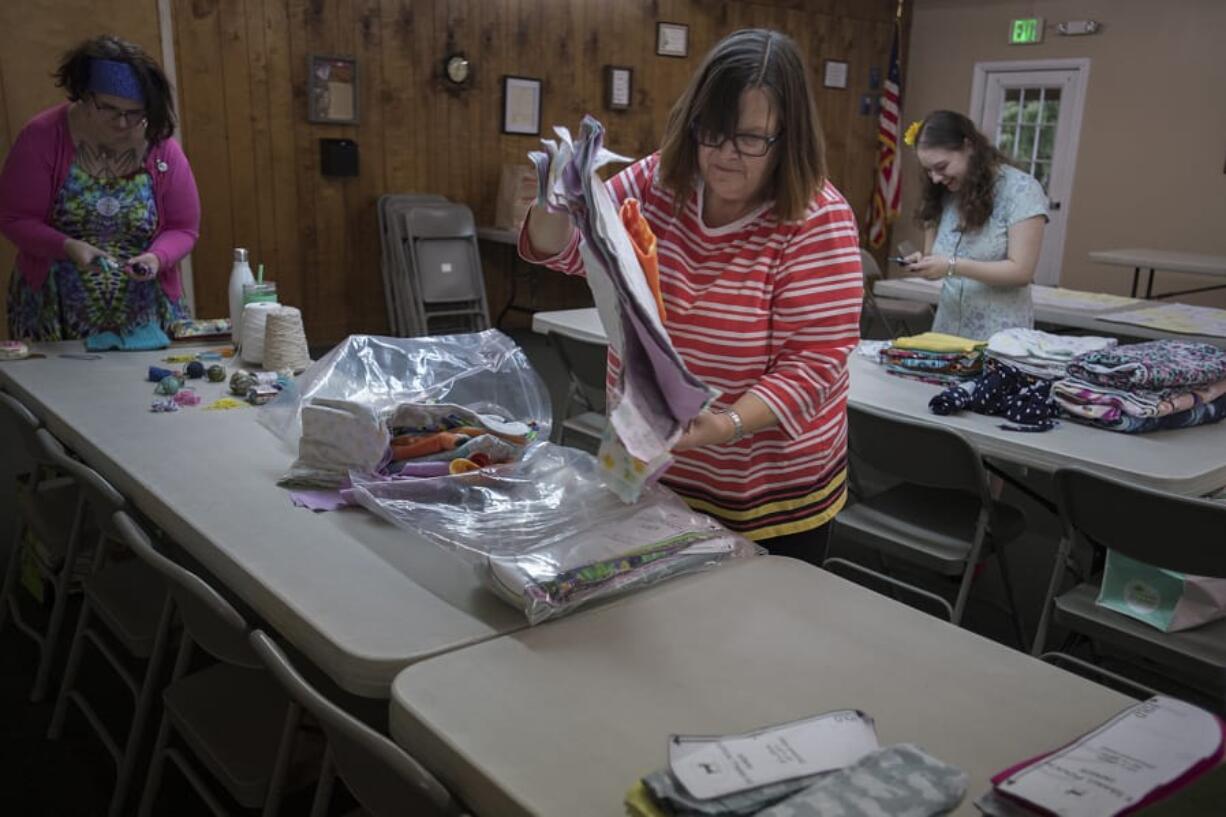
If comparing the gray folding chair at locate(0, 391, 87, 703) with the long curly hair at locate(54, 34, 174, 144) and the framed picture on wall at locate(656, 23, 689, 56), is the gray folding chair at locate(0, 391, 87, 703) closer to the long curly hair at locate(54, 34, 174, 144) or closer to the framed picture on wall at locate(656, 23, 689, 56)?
the long curly hair at locate(54, 34, 174, 144)

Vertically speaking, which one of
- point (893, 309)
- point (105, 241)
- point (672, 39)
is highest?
point (672, 39)

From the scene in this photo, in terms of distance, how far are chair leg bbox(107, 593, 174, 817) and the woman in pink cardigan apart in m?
1.13

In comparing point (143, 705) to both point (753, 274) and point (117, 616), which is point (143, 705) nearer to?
point (117, 616)

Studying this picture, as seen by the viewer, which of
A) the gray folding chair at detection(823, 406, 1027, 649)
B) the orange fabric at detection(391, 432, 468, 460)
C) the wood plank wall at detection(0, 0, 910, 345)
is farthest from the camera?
the wood plank wall at detection(0, 0, 910, 345)

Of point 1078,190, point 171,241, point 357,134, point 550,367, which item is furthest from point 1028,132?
point 171,241

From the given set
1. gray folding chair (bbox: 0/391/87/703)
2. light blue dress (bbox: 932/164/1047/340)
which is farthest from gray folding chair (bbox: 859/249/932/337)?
gray folding chair (bbox: 0/391/87/703)

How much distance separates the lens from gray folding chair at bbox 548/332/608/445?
3059 mm

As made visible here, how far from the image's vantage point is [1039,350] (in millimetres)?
2570

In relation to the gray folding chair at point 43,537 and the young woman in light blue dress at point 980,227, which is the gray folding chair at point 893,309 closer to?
the young woman in light blue dress at point 980,227

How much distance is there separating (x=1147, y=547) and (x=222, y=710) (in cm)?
167

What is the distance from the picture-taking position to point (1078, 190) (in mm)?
7680

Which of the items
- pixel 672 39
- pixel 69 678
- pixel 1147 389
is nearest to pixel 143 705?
pixel 69 678

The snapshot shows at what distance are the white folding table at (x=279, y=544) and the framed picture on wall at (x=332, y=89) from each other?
3.84m

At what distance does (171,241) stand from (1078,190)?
23.3 feet
